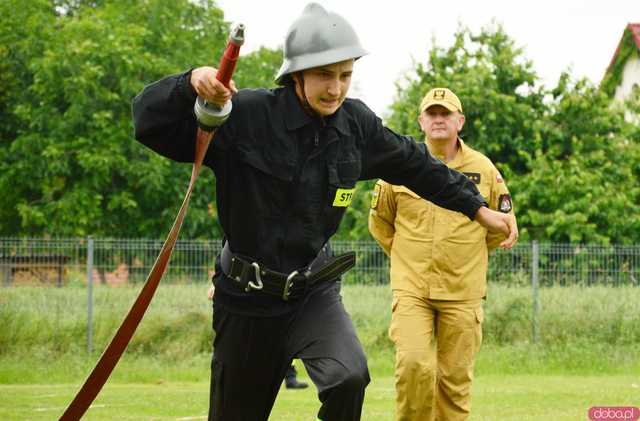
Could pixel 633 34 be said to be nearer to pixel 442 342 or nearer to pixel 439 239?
pixel 439 239

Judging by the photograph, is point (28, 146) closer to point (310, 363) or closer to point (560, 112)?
point (560, 112)

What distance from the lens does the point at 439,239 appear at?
673 cm

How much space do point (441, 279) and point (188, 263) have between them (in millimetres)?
7843

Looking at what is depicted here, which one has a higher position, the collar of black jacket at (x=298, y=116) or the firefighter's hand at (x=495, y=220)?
the collar of black jacket at (x=298, y=116)

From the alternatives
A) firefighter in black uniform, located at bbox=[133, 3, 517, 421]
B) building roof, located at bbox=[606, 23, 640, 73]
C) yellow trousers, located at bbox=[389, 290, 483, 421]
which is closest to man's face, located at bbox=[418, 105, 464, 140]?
yellow trousers, located at bbox=[389, 290, 483, 421]

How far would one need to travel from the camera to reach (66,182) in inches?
1158

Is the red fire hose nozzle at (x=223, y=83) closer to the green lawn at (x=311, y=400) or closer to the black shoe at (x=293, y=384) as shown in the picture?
the green lawn at (x=311, y=400)

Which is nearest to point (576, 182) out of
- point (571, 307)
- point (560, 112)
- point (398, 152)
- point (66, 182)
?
point (560, 112)

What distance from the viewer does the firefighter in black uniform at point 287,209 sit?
407cm

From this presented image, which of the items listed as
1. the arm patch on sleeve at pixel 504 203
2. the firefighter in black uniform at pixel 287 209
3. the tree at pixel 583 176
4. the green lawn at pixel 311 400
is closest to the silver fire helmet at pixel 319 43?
the firefighter in black uniform at pixel 287 209

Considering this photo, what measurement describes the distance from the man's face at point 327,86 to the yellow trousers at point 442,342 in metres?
2.69

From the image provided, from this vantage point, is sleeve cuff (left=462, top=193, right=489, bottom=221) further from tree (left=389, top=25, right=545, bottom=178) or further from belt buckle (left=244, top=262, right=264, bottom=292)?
tree (left=389, top=25, right=545, bottom=178)

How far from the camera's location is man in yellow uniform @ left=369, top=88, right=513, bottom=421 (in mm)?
6656

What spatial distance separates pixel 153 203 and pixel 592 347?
719 inches
